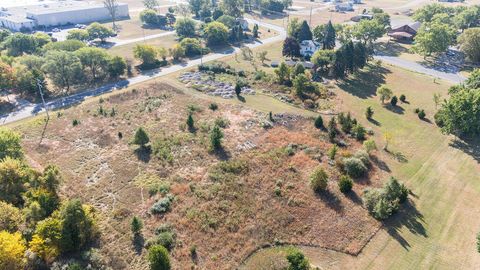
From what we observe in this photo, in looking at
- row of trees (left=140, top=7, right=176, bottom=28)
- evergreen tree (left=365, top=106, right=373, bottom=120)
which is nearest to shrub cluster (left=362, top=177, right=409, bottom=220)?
evergreen tree (left=365, top=106, right=373, bottom=120)

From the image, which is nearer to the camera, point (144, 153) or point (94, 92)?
point (144, 153)

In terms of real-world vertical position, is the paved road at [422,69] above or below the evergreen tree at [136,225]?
above

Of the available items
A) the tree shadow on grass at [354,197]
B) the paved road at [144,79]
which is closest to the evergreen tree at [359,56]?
the paved road at [144,79]

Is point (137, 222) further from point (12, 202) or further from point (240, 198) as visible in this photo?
point (12, 202)

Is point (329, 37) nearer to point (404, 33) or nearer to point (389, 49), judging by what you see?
point (389, 49)

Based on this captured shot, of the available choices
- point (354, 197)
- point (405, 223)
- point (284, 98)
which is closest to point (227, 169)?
point (354, 197)

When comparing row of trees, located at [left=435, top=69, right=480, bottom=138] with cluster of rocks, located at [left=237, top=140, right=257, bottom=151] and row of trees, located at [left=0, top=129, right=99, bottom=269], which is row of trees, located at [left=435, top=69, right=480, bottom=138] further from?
row of trees, located at [left=0, top=129, right=99, bottom=269]

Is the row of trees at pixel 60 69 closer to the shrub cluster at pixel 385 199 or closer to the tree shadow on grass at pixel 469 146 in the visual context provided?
the shrub cluster at pixel 385 199
